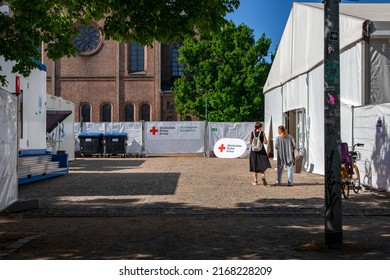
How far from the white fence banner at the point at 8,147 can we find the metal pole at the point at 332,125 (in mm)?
4175

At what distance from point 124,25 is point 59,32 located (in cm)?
250

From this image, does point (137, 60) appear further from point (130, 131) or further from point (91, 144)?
point (91, 144)

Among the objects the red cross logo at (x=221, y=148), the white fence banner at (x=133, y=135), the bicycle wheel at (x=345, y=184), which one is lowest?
the bicycle wheel at (x=345, y=184)

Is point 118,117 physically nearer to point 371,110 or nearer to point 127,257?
point 371,110

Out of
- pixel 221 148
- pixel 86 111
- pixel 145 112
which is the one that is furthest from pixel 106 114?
pixel 221 148

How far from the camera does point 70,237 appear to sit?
7.62 meters

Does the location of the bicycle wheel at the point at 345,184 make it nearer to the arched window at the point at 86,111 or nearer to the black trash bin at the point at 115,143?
the black trash bin at the point at 115,143

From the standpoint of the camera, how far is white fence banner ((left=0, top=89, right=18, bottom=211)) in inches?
297

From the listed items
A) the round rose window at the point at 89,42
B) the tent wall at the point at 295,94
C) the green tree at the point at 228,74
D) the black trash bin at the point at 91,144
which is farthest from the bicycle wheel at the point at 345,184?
the round rose window at the point at 89,42

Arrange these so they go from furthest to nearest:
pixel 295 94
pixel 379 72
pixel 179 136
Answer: pixel 179 136 < pixel 295 94 < pixel 379 72

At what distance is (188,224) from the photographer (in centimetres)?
871

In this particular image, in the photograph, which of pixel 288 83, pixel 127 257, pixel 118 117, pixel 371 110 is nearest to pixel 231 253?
pixel 127 257

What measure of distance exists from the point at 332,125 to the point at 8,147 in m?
4.51

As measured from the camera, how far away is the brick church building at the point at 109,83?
59812 millimetres
